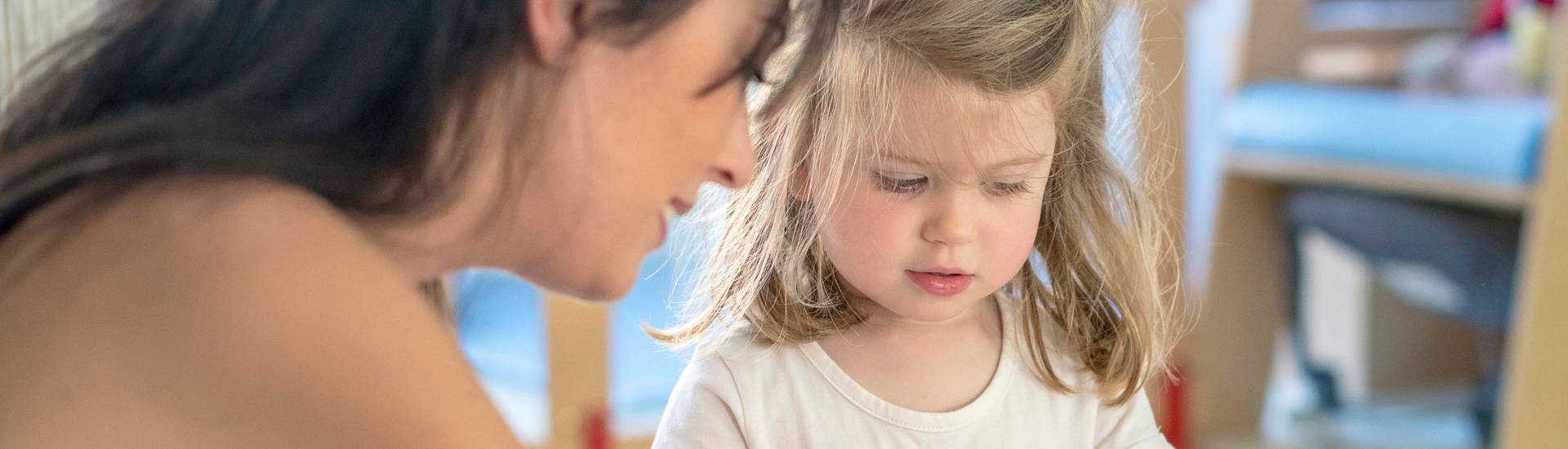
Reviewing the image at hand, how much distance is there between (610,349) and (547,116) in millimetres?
919

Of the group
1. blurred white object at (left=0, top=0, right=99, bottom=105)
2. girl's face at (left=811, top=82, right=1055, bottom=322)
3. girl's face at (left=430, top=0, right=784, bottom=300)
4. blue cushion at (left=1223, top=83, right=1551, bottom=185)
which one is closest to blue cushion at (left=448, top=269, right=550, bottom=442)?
blurred white object at (left=0, top=0, right=99, bottom=105)

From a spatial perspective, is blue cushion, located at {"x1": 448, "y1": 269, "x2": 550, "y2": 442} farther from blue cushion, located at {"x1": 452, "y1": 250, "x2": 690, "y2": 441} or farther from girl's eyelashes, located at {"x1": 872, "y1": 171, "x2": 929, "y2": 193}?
girl's eyelashes, located at {"x1": 872, "y1": 171, "x2": 929, "y2": 193}

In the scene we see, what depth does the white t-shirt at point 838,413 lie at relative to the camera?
26.5 inches

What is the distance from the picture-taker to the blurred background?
4.19 feet

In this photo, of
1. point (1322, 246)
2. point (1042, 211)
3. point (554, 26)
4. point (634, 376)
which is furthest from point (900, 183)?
point (1322, 246)

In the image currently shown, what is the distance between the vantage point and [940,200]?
0.64 meters

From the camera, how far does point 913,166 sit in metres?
0.64

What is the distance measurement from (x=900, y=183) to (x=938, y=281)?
5 cm

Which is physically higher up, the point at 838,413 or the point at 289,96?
the point at 289,96

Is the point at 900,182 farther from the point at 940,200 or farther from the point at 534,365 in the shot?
the point at 534,365

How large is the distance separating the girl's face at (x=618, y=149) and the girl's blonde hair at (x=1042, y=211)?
146mm

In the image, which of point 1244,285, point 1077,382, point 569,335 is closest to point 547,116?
point 1077,382

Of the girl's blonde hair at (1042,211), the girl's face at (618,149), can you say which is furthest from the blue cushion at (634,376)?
the girl's face at (618,149)

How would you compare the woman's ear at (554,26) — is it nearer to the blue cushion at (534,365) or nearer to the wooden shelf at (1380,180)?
the blue cushion at (534,365)
